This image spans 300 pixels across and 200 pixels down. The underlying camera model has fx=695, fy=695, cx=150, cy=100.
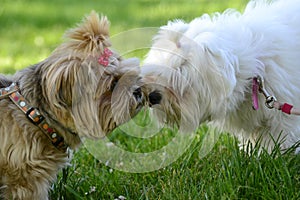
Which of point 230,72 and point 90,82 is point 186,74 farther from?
point 90,82

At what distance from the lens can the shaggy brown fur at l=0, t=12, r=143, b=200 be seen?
3.88m

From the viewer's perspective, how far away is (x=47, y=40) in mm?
10742

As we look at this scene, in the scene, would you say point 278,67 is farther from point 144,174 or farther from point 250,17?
point 144,174

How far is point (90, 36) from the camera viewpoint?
12.8 feet

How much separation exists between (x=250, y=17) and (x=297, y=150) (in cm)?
98

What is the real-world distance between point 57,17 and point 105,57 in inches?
339

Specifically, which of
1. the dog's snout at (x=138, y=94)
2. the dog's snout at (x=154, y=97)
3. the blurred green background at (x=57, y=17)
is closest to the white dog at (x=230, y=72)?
the dog's snout at (x=154, y=97)

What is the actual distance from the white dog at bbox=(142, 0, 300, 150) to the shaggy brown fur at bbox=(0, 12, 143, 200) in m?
0.38

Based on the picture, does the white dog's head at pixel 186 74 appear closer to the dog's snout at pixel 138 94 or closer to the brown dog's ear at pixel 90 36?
the dog's snout at pixel 138 94

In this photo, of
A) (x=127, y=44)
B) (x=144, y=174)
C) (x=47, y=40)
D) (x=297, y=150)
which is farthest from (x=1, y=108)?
(x=47, y=40)

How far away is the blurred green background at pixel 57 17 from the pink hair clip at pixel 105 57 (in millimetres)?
5221

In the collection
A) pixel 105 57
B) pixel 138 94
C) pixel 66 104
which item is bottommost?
pixel 138 94

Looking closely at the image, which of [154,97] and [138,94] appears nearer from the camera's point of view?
[138,94]

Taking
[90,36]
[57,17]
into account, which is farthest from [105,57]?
[57,17]
